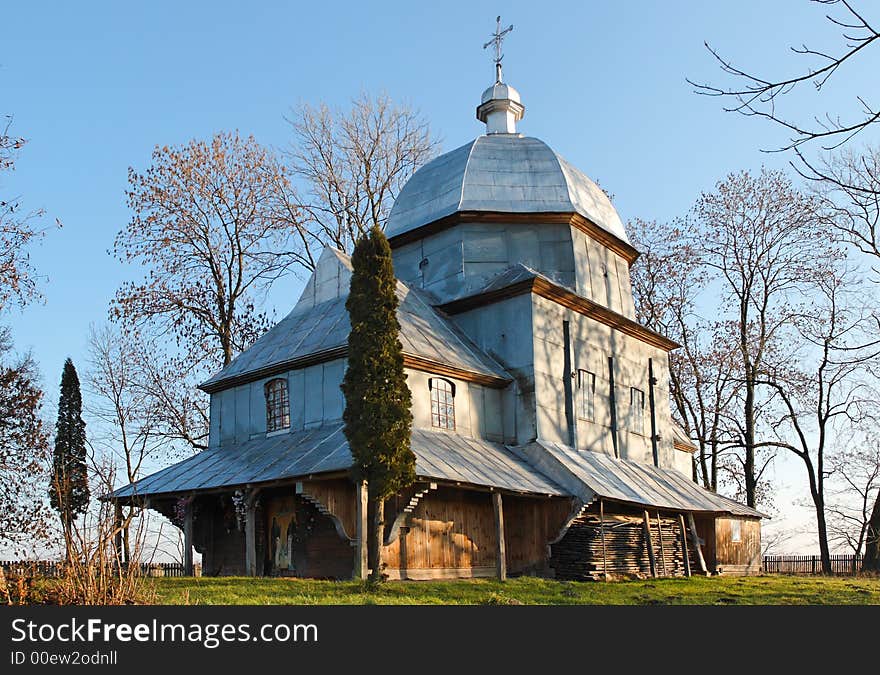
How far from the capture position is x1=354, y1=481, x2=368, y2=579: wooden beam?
1416cm

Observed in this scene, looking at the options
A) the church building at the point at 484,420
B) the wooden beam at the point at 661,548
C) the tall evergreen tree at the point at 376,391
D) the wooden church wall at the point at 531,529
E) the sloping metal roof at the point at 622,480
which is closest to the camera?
the tall evergreen tree at the point at 376,391

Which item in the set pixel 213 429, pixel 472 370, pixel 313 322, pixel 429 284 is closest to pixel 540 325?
pixel 472 370

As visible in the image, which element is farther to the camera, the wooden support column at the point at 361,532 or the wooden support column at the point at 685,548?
the wooden support column at the point at 685,548

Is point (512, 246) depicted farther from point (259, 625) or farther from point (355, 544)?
point (259, 625)

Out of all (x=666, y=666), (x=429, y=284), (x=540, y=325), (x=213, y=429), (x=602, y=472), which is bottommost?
(x=666, y=666)

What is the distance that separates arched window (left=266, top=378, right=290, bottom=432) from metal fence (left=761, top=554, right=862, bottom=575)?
61.1 ft

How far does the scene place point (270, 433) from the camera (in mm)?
19234

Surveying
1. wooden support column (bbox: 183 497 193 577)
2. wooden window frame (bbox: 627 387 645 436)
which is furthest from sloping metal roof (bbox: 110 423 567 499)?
wooden window frame (bbox: 627 387 645 436)

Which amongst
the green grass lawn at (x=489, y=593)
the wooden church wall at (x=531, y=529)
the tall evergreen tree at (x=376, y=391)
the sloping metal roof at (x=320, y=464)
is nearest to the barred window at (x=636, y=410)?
the sloping metal roof at (x=320, y=464)

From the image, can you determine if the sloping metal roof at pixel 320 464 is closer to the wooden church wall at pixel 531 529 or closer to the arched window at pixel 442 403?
the arched window at pixel 442 403

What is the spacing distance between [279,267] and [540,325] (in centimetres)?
1149

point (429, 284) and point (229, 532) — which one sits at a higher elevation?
point (429, 284)

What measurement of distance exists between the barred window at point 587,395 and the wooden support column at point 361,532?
860 centimetres

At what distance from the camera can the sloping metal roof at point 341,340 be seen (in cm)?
1875
